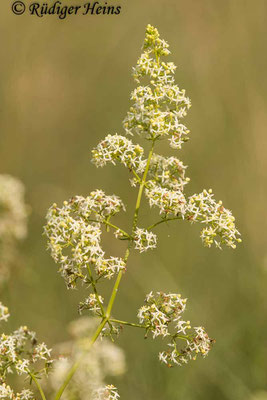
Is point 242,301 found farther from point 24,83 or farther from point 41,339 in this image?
point 24,83

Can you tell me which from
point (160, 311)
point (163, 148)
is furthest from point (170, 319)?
point (163, 148)

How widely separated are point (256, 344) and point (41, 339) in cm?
207

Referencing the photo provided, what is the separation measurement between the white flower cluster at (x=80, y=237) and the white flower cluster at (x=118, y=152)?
0.18 m

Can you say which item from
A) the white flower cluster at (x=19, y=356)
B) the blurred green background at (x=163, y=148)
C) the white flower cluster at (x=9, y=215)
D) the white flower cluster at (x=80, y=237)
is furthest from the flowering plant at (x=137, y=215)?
the blurred green background at (x=163, y=148)

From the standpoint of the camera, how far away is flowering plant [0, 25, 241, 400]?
2.85 m

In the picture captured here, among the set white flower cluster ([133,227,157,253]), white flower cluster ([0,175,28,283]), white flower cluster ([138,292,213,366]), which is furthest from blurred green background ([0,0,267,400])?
white flower cluster ([133,227,157,253])

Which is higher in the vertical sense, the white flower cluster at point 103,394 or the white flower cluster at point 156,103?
the white flower cluster at point 156,103

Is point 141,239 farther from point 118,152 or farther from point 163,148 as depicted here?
point 163,148

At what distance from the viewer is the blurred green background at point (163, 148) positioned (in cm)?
668

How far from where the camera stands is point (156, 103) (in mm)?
3111

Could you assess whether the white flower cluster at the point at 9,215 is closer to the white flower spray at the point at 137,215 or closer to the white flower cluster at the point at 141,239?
the white flower spray at the point at 137,215

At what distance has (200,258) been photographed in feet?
25.3

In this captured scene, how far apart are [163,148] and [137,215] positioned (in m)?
5.74

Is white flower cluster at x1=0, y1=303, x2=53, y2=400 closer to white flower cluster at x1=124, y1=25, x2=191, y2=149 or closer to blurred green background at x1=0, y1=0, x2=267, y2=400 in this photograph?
white flower cluster at x1=124, y1=25, x2=191, y2=149
